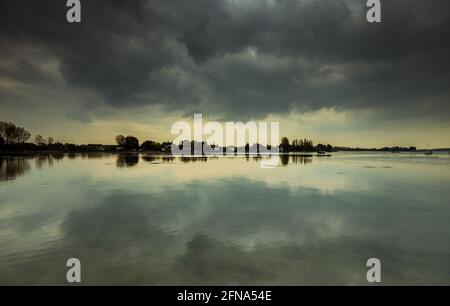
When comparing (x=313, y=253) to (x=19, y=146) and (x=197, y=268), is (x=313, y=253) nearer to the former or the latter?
(x=197, y=268)

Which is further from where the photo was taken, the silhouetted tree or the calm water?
the silhouetted tree

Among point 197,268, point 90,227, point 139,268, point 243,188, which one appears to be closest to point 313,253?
point 197,268

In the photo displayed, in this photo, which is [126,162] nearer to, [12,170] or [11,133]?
[12,170]

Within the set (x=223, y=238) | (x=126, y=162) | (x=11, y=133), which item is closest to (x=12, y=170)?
(x=126, y=162)

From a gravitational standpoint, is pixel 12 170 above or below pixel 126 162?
below

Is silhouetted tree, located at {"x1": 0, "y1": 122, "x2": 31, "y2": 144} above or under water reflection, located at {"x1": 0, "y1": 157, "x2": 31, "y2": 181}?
above

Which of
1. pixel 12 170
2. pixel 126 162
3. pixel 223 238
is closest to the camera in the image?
pixel 223 238

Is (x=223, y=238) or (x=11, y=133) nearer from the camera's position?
(x=223, y=238)

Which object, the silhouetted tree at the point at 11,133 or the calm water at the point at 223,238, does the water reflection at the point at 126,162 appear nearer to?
the calm water at the point at 223,238

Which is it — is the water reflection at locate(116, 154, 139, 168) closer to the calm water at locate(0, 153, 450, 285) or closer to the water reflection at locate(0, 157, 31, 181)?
the water reflection at locate(0, 157, 31, 181)

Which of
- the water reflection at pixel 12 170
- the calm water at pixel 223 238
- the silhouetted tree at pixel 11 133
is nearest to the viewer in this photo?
the calm water at pixel 223 238

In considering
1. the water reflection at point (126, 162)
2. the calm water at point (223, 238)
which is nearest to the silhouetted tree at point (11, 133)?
the water reflection at point (126, 162)

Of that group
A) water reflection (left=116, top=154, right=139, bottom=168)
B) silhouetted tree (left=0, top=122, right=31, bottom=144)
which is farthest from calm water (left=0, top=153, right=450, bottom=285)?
silhouetted tree (left=0, top=122, right=31, bottom=144)

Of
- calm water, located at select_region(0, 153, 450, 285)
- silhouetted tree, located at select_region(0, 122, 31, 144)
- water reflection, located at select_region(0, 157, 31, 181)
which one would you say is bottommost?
calm water, located at select_region(0, 153, 450, 285)
